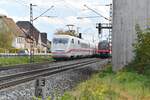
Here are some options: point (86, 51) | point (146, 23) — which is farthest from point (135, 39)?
point (86, 51)

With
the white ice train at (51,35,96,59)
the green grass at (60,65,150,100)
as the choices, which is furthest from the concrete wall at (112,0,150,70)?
the white ice train at (51,35,96,59)

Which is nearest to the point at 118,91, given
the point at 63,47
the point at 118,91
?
the point at 118,91

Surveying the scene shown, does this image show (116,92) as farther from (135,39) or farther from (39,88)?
(135,39)

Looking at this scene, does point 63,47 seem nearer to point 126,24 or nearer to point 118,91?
point 126,24

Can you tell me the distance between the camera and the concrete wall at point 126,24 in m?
27.7

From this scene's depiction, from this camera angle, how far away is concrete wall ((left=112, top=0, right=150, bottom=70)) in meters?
27.7

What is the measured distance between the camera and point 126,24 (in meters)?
28.1

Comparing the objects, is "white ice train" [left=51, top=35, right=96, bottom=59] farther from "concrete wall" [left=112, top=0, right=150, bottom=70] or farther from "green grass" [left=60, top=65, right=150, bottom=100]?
"green grass" [left=60, top=65, right=150, bottom=100]

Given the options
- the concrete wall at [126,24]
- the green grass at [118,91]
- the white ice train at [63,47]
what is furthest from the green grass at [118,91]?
the white ice train at [63,47]

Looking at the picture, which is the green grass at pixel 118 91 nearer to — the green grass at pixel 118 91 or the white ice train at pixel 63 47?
the green grass at pixel 118 91

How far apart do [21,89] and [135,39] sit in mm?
10686

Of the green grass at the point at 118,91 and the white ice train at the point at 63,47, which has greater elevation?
the white ice train at the point at 63,47

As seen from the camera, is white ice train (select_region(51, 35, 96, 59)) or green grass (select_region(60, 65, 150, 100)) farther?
white ice train (select_region(51, 35, 96, 59))

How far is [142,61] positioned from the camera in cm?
2412
